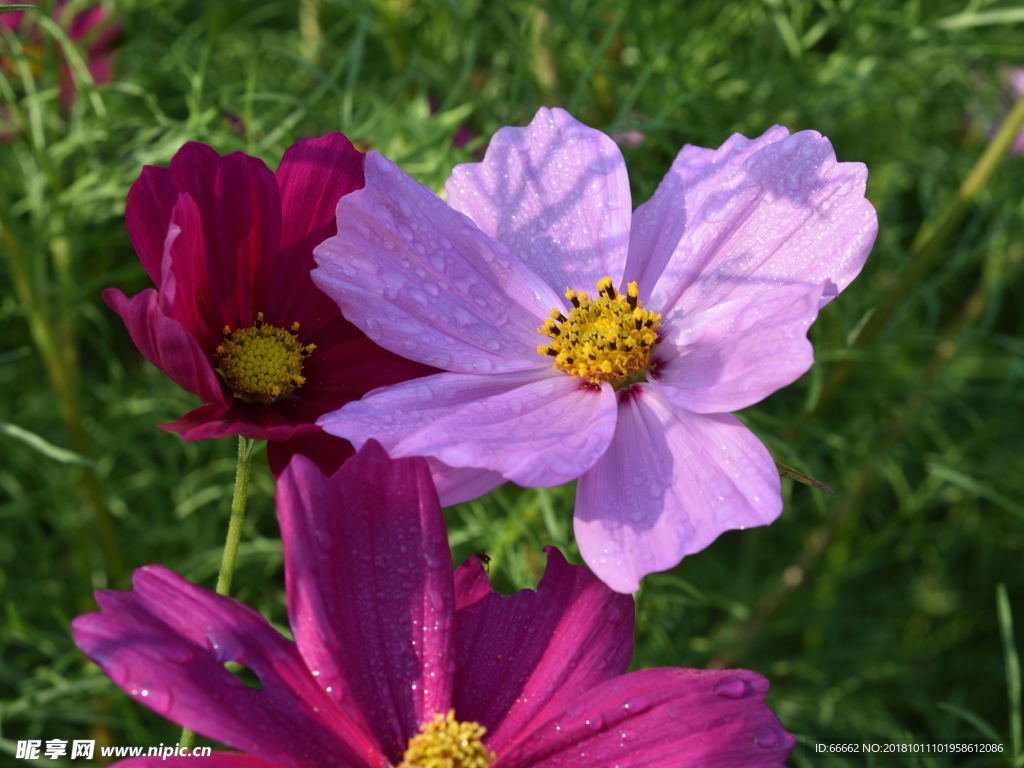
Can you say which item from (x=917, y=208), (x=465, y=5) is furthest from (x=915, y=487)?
(x=465, y=5)

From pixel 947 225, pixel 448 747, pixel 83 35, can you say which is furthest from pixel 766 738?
pixel 83 35

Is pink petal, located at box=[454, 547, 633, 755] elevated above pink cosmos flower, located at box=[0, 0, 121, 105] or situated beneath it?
elevated above

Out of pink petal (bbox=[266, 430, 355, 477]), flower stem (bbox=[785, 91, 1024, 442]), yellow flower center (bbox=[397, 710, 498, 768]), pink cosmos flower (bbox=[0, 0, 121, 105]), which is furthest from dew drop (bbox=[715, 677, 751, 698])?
pink cosmos flower (bbox=[0, 0, 121, 105])

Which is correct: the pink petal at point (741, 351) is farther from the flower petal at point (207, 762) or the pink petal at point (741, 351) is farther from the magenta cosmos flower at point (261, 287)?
the flower petal at point (207, 762)

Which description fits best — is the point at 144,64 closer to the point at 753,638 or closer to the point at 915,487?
the point at 753,638

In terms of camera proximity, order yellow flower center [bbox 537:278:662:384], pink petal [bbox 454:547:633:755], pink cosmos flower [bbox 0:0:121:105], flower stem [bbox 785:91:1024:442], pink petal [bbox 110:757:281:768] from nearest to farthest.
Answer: pink petal [bbox 110:757:281:768]
pink petal [bbox 454:547:633:755]
yellow flower center [bbox 537:278:662:384]
flower stem [bbox 785:91:1024:442]
pink cosmos flower [bbox 0:0:121:105]

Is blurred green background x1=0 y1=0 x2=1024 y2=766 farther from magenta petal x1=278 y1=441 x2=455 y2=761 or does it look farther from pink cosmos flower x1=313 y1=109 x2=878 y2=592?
magenta petal x1=278 y1=441 x2=455 y2=761

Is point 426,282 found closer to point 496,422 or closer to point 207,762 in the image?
point 496,422
